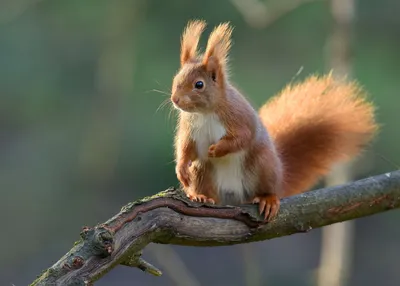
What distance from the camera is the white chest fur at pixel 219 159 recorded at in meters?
2.25

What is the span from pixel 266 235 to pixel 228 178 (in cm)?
23

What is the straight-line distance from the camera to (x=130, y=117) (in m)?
7.37

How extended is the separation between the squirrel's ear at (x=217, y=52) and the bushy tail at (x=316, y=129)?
0.41m

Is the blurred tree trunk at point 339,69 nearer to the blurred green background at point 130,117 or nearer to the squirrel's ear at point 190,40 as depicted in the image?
the squirrel's ear at point 190,40

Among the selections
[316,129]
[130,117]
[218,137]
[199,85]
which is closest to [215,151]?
[218,137]

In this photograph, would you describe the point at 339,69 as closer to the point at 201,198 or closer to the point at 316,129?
the point at 316,129

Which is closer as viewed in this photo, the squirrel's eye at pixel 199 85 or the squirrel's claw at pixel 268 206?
the squirrel's claw at pixel 268 206

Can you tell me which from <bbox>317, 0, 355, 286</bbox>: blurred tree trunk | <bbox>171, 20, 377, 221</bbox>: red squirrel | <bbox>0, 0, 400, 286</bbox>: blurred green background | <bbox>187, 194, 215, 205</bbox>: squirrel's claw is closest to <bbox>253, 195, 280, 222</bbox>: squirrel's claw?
<bbox>171, 20, 377, 221</bbox>: red squirrel

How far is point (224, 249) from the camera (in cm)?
654

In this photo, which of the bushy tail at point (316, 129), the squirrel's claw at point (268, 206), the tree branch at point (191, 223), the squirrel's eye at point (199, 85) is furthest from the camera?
the bushy tail at point (316, 129)

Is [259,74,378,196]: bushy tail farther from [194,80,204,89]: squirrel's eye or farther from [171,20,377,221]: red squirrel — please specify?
[194,80,204,89]: squirrel's eye

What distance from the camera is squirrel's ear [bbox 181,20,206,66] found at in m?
2.30

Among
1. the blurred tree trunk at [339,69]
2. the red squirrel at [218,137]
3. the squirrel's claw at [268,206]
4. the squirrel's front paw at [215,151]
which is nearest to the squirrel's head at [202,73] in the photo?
the red squirrel at [218,137]

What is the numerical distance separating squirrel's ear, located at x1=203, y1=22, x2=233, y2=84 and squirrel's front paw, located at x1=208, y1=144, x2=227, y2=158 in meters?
0.19
